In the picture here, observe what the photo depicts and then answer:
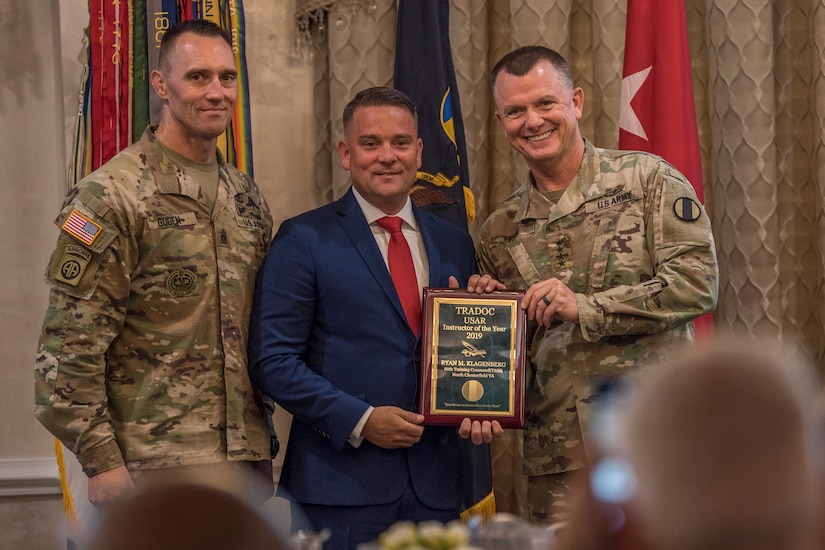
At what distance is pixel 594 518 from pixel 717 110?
3.65 meters

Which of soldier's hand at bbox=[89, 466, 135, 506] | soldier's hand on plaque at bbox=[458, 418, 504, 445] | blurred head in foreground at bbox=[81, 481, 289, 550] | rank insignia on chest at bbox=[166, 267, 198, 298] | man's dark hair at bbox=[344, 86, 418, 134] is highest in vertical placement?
man's dark hair at bbox=[344, 86, 418, 134]

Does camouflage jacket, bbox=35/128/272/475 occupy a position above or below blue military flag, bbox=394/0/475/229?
below

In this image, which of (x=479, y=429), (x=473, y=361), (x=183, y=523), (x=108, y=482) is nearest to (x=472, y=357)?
(x=473, y=361)

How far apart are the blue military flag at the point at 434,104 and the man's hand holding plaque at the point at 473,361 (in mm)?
942

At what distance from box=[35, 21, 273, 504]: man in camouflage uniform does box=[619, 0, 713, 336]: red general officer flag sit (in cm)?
167

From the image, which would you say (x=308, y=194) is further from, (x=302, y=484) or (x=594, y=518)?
(x=594, y=518)

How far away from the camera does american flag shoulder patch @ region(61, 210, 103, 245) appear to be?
8.46 feet

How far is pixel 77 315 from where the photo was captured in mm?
2564

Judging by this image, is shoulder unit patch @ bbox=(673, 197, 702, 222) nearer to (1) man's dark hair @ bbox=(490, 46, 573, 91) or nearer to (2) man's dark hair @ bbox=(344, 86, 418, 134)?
(1) man's dark hair @ bbox=(490, 46, 573, 91)

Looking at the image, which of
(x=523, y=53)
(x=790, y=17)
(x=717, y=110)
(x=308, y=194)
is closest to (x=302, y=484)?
(x=523, y=53)

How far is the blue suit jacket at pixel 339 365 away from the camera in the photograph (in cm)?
266

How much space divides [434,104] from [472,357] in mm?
1321

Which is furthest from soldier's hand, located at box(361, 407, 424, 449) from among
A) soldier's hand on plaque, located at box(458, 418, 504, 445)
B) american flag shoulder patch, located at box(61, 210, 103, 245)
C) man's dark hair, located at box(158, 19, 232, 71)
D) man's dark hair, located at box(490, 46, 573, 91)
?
man's dark hair, located at box(158, 19, 232, 71)

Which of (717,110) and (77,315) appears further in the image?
(717,110)
